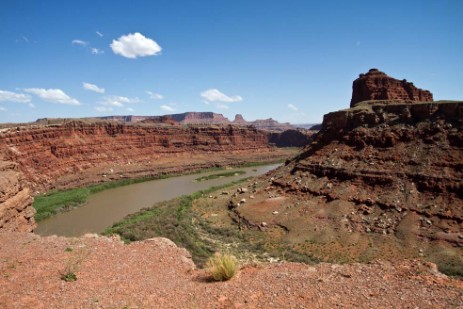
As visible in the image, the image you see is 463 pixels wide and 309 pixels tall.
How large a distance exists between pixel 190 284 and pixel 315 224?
16409 millimetres

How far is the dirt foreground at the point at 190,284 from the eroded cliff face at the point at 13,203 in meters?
6.21

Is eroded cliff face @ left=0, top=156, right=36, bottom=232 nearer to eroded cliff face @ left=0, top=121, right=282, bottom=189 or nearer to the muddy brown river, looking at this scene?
the muddy brown river

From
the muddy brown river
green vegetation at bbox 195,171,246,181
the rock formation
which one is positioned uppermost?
the rock formation

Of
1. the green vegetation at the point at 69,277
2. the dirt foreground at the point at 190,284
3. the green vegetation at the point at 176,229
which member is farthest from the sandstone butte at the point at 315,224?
the green vegetation at the point at 176,229

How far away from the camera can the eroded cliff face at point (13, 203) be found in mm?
15930

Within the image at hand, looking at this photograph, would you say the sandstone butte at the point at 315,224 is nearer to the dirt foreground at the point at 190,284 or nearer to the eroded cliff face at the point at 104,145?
the dirt foreground at the point at 190,284

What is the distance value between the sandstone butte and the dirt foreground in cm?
3

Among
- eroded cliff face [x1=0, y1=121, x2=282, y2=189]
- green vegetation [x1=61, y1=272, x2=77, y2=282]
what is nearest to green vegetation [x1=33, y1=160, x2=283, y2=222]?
eroded cliff face [x1=0, y1=121, x2=282, y2=189]

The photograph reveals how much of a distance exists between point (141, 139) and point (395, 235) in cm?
5451

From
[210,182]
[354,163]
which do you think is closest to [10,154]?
[210,182]

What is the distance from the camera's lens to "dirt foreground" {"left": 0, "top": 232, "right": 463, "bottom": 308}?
7.38 metres

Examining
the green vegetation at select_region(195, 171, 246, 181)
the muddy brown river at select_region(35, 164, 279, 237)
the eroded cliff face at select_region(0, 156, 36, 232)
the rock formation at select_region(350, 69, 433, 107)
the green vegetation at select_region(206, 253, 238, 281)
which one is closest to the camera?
the green vegetation at select_region(206, 253, 238, 281)

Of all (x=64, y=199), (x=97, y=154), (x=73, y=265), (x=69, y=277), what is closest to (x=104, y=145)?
A: (x=97, y=154)

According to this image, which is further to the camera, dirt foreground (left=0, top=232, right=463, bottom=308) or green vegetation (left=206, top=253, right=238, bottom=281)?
green vegetation (left=206, top=253, right=238, bottom=281)
